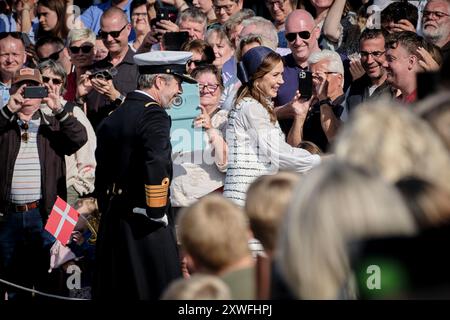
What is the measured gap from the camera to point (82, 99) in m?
9.88

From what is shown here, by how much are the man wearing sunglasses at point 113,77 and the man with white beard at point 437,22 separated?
2.54 meters

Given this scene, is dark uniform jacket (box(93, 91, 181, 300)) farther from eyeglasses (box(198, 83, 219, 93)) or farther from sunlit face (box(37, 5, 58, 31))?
sunlit face (box(37, 5, 58, 31))

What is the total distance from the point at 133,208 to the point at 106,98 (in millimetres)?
2430

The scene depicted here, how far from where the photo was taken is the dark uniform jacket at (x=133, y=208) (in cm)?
718

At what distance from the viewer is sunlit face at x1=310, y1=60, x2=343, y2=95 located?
28.1 ft

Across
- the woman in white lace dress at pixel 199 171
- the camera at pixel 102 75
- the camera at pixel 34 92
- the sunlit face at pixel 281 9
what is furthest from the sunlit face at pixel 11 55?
the woman in white lace dress at pixel 199 171

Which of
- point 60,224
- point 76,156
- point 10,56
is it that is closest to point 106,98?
point 76,156

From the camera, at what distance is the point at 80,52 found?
10375mm

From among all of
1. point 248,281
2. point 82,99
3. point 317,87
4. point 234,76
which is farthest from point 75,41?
point 248,281

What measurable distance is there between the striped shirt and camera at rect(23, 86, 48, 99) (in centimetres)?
23

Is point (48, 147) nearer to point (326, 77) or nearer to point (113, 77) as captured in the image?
point (113, 77)

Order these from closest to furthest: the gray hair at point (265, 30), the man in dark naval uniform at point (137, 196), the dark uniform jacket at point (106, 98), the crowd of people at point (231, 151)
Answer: the crowd of people at point (231, 151) → the man in dark naval uniform at point (137, 196) → the gray hair at point (265, 30) → the dark uniform jacket at point (106, 98)

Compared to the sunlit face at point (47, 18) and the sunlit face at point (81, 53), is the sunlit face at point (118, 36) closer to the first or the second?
the sunlit face at point (81, 53)

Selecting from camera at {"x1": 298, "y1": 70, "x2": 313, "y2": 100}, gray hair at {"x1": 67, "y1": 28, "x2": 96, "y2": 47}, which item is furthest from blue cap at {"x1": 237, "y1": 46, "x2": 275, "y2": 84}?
gray hair at {"x1": 67, "y1": 28, "x2": 96, "y2": 47}
